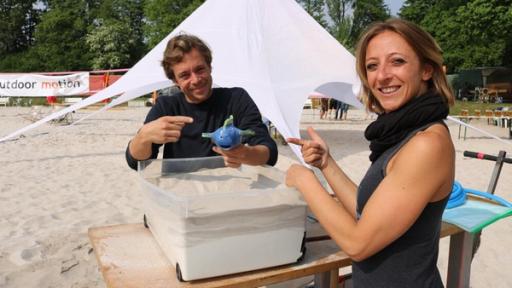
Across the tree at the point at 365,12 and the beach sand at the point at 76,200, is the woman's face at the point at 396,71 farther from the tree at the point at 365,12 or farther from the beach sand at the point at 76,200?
the tree at the point at 365,12

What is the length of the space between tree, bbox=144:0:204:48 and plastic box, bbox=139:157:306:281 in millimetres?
39084

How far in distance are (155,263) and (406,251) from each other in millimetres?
685

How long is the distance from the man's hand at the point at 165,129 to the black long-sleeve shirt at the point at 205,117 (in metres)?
0.37

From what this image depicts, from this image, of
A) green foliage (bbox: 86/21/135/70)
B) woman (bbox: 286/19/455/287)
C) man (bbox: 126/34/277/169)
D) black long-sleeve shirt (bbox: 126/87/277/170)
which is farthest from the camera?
green foliage (bbox: 86/21/135/70)

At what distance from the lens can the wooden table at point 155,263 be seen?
1.10 m

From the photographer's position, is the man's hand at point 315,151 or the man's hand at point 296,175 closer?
the man's hand at point 296,175

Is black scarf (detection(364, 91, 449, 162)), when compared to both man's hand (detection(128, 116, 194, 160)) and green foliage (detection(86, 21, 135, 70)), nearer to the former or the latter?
man's hand (detection(128, 116, 194, 160))

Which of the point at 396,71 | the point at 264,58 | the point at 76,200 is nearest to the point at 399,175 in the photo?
the point at 396,71

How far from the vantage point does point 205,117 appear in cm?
186

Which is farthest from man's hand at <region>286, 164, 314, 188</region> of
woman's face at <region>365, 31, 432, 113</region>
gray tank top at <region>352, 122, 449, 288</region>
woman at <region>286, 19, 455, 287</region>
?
woman's face at <region>365, 31, 432, 113</region>

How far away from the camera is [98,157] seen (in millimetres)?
7617

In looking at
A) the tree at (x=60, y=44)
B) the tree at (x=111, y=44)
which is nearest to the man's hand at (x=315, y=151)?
the tree at (x=111, y=44)

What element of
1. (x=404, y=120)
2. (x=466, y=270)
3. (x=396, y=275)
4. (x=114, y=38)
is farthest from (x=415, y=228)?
(x=114, y=38)

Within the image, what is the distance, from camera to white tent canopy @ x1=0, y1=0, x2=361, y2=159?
4.90 meters
